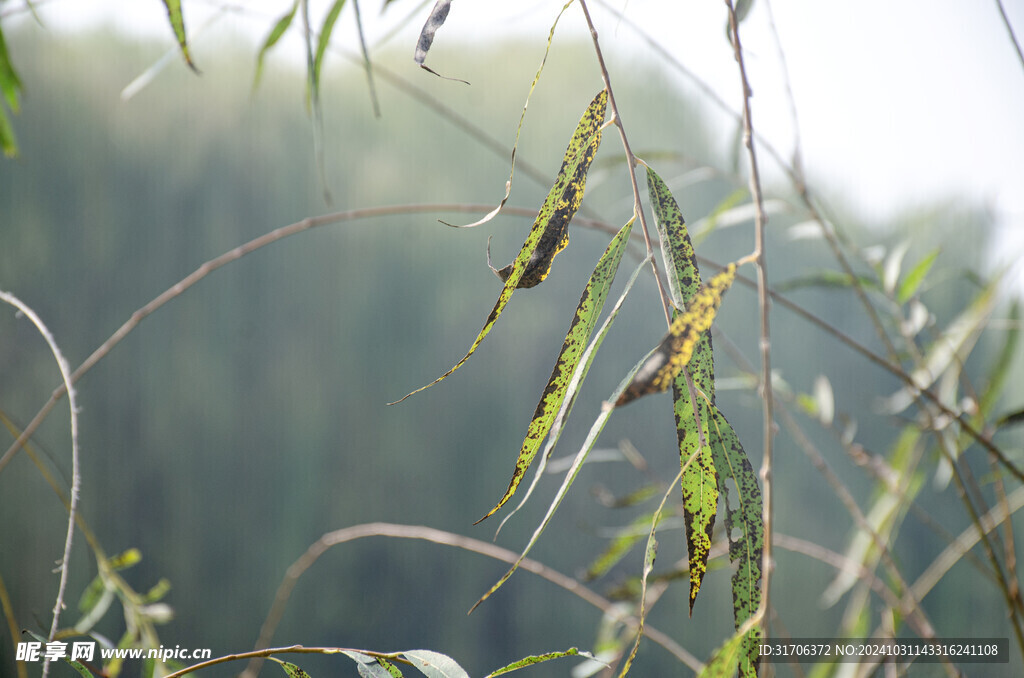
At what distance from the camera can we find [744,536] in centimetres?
14

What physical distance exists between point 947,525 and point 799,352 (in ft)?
2.07

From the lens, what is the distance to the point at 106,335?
1.32 m

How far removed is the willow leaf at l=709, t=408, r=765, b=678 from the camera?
5.3 inches

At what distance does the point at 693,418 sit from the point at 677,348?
3 centimetres

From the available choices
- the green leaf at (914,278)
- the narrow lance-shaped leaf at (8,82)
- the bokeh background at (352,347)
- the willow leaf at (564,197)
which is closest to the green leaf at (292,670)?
the willow leaf at (564,197)

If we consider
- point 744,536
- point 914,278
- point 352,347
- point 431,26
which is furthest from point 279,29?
point 352,347

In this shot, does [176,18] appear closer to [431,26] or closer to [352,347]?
[431,26]

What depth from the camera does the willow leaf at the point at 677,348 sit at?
0.11m

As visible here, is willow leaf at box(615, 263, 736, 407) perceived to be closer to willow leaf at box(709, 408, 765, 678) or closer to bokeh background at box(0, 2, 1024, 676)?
willow leaf at box(709, 408, 765, 678)

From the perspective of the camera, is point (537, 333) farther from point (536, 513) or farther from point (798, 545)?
point (798, 545)

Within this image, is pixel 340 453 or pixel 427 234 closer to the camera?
pixel 340 453

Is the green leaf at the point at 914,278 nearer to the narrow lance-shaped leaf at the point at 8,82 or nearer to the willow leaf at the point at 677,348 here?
the willow leaf at the point at 677,348

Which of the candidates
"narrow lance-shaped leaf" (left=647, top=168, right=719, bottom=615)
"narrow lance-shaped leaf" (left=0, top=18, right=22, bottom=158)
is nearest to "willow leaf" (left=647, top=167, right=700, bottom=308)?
"narrow lance-shaped leaf" (left=647, top=168, right=719, bottom=615)

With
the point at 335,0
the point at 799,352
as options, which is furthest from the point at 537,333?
the point at 335,0
